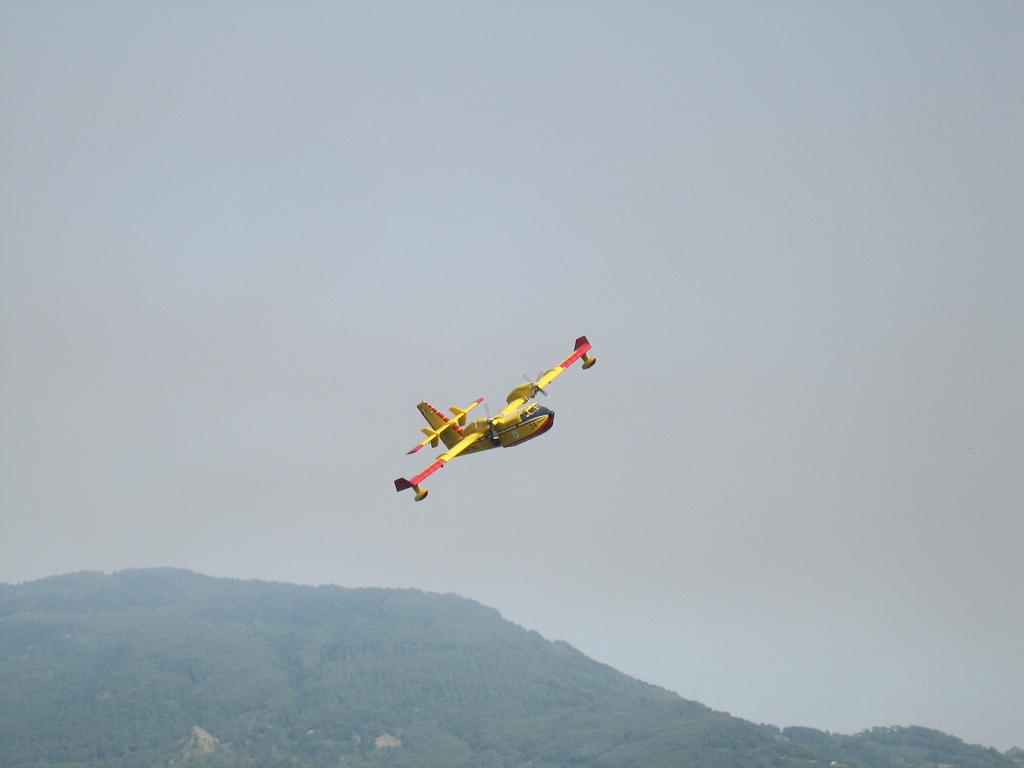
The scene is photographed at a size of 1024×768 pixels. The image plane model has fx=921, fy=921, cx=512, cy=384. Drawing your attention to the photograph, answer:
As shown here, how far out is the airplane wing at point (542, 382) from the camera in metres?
86.6

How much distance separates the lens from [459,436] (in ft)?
294

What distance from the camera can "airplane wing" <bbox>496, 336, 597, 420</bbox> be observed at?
284ft

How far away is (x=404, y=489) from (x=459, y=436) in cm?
1432

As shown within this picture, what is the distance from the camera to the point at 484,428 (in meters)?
84.6

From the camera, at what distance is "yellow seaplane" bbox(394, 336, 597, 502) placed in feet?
271

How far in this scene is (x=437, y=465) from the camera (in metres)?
81.0

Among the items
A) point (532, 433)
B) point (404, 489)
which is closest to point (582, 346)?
point (532, 433)

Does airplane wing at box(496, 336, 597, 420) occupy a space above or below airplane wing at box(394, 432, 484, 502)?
above

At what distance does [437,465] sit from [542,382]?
1709 centimetres

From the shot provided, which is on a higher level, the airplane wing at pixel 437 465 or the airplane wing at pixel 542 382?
the airplane wing at pixel 542 382

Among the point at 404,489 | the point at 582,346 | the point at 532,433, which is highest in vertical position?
the point at 582,346

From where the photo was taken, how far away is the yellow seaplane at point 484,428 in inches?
3253

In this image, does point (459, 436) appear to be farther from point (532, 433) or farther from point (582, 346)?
point (582, 346)

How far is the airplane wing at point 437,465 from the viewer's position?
76.1 meters
